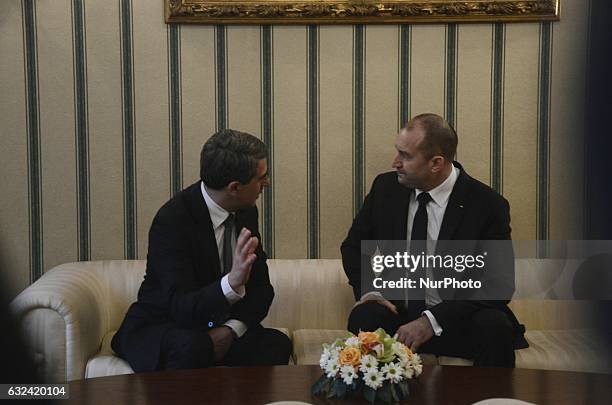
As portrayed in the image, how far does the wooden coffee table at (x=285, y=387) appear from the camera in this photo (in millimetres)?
2035

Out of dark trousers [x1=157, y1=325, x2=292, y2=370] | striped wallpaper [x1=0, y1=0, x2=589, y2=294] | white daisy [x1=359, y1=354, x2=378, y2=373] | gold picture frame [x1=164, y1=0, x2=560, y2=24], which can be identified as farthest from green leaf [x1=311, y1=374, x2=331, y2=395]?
gold picture frame [x1=164, y1=0, x2=560, y2=24]

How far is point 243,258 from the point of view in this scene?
265 centimetres

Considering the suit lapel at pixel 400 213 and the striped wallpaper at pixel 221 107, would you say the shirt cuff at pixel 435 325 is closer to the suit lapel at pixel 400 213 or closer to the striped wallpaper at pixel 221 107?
the suit lapel at pixel 400 213

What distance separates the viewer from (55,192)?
147 inches

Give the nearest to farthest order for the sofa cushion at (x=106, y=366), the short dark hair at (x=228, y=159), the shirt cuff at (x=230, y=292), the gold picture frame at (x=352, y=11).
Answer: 1. the shirt cuff at (x=230, y=292)
2. the short dark hair at (x=228, y=159)
3. the sofa cushion at (x=106, y=366)
4. the gold picture frame at (x=352, y=11)

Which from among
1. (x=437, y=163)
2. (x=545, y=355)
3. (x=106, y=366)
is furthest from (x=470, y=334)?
(x=106, y=366)

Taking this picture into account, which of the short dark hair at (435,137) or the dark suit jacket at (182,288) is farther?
the short dark hair at (435,137)

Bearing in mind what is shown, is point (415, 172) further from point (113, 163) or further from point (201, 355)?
point (113, 163)

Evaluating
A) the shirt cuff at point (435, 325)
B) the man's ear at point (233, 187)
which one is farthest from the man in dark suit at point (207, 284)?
the shirt cuff at point (435, 325)

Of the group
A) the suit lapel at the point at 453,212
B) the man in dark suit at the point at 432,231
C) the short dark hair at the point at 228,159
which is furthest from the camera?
the suit lapel at the point at 453,212

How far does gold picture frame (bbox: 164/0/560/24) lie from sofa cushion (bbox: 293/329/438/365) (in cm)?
138

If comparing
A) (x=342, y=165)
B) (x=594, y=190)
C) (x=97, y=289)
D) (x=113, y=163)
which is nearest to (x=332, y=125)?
(x=342, y=165)

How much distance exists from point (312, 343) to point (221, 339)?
1.70 feet

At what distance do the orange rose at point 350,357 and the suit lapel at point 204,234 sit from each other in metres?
0.99
